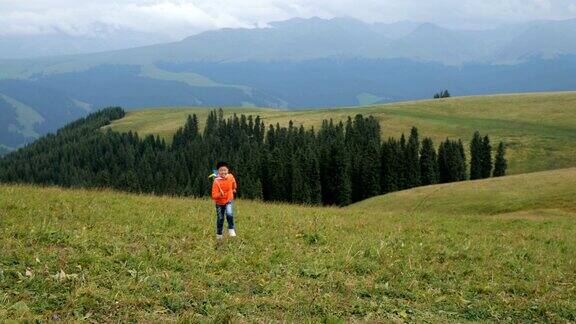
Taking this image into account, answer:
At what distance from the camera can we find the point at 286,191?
10856cm

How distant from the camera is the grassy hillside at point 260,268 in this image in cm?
1155

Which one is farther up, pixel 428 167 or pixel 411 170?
pixel 428 167

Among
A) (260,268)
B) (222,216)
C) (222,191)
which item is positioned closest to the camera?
(260,268)

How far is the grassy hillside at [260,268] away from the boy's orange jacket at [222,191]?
4.71 ft

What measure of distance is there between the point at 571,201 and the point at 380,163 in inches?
2652

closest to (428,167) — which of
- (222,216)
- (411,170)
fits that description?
(411,170)

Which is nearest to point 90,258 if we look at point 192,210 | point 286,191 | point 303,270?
point 303,270

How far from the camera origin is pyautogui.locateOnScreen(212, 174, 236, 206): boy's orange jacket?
61.9 ft

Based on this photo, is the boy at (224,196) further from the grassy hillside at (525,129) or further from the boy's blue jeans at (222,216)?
the grassy hillside at (525,129)

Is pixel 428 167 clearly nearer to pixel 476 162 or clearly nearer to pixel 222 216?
pixel 476 162

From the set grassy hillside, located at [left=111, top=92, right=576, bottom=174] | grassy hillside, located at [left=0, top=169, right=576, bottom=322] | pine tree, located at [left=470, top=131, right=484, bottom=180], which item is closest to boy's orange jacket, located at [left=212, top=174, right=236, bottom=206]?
grassy hillside, located at [left=0, top=169, right=576, bottom=322]

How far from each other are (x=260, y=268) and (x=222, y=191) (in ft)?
16.5

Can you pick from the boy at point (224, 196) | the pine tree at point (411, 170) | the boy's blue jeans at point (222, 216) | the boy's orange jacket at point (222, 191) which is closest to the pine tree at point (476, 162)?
the pine tree at point (411, 170)

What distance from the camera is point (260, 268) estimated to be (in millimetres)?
14719
